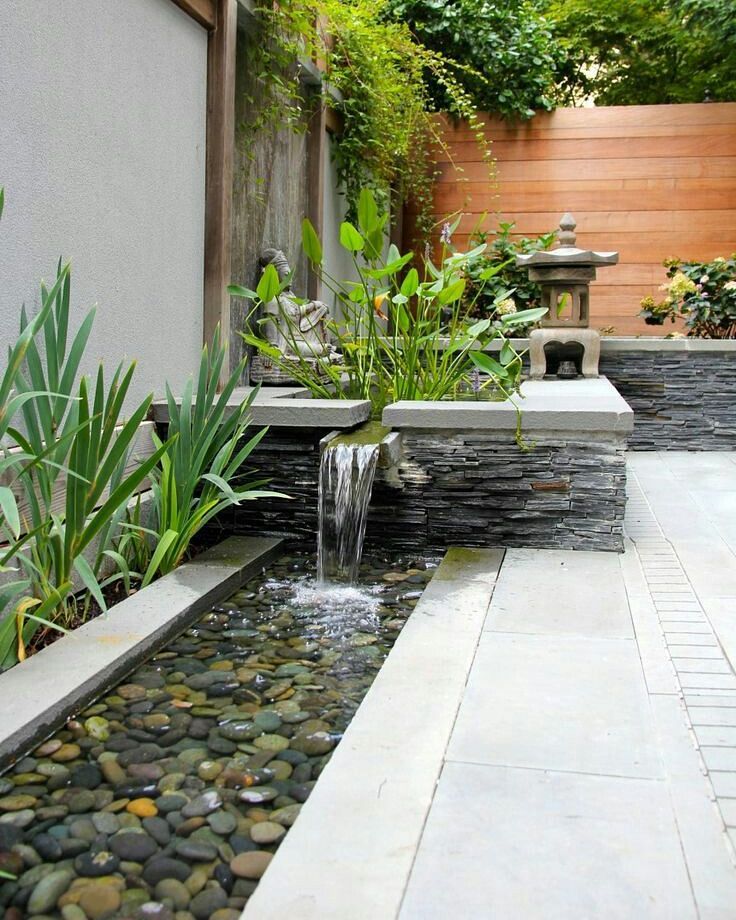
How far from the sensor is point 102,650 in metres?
2.10

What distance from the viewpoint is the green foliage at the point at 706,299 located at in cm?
588

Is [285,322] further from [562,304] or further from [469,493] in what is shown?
[469,493]

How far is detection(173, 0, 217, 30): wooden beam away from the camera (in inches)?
141

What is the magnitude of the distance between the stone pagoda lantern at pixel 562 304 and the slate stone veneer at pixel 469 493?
1.98 m

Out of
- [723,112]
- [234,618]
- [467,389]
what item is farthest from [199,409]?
[723,112]

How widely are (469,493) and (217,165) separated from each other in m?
1.75

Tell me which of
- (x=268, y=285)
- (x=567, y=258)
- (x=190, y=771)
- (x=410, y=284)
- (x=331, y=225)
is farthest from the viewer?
(x=331, y=225)

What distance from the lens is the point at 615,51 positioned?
9.64 metres

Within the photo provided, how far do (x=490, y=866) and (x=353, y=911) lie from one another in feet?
0.70

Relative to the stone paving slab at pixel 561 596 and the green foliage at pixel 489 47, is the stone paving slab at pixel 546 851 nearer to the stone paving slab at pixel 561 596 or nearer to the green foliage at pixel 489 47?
the stone paving slab at pixel 561 596

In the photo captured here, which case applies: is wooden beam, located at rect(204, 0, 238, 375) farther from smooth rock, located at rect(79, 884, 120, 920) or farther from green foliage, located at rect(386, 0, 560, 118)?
green foliage, located at rect(386, 0, 560, 118)

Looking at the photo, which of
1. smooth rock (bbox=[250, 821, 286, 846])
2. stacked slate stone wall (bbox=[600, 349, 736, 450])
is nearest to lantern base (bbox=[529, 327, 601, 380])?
stacked slate stone wall (bbox=[600, 349, 736, 450])

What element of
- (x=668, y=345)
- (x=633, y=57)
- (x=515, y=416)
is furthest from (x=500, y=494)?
(x=633, y=57)

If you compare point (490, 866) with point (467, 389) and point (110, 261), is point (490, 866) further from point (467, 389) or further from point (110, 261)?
point (467, 389)
